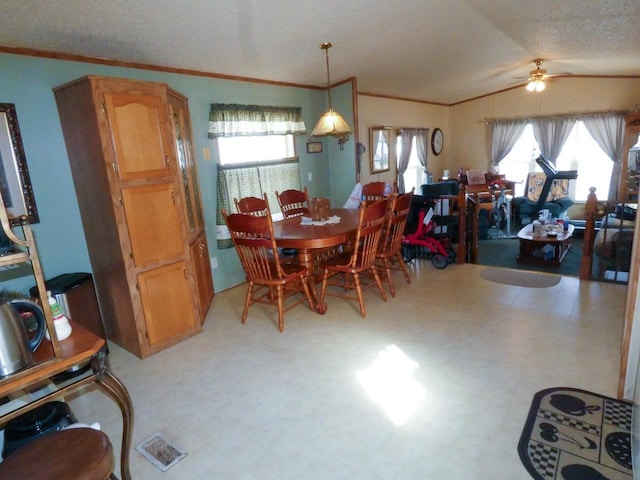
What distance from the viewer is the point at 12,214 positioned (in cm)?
254

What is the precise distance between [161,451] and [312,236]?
174 centimetres

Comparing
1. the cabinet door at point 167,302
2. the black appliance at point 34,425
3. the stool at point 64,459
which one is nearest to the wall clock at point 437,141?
the cabinet door at point 167,302

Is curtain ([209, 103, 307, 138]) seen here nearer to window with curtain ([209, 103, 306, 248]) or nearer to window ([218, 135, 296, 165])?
window with curtain ([209, 103, 306, 248])

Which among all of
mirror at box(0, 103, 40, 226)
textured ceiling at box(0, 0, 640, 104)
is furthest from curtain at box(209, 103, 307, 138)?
mirror at box(0, 103, 40, 226)

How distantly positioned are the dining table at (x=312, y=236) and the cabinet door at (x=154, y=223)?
778 mm

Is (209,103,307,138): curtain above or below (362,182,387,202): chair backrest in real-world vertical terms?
above

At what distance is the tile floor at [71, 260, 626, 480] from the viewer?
1.75 metres

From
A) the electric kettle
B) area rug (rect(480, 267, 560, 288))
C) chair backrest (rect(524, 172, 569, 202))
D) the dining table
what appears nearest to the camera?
the electric kettle

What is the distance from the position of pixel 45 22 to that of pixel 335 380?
2797 millimetres

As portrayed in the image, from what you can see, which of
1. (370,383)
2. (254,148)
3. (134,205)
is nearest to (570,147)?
(254,148)

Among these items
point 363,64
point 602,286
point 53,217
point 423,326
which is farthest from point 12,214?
point 602,286

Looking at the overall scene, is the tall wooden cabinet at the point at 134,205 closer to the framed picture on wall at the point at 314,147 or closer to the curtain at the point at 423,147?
the framed picture on wall at the point at 314,147

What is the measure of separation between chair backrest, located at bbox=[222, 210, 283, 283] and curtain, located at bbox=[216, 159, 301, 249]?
0.99 m

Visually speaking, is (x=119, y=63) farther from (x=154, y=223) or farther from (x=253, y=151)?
(x=253, y=151)
